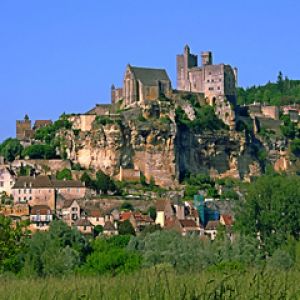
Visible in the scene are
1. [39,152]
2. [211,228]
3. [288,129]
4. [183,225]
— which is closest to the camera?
[183,225]

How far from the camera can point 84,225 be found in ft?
200

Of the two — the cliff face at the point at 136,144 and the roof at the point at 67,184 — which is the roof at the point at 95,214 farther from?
the cliff face at the point at 136,144

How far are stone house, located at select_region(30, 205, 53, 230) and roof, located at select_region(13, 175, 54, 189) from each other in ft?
9.09

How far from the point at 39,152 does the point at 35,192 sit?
6485 mm

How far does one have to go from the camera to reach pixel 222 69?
79625mm

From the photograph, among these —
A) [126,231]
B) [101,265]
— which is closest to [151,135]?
[126,231]

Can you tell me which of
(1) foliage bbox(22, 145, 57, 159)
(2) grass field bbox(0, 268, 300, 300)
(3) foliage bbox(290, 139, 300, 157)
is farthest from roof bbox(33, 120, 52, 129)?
(2) grass field bbox(0, 268, 300, 300)

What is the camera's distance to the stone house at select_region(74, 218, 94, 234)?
2373 inches

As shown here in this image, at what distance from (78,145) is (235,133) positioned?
12.8m

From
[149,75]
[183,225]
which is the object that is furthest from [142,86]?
[183,225]

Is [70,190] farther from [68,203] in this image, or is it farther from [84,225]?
[84,225]

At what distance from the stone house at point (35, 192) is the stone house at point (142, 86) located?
11.6 m

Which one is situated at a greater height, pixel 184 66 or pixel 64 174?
pixel 184 66

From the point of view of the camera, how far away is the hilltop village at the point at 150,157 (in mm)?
64438
